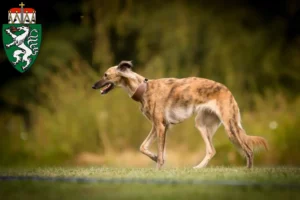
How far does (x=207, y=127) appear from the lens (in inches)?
441

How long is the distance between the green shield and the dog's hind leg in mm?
3210

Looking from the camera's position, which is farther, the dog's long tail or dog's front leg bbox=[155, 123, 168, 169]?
dog's front leg bbox=[155, 123, 168, 169]

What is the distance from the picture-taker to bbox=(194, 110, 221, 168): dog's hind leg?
36.4 feet

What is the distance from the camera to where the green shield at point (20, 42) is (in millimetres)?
12125

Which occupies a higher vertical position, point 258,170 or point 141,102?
point 141,102

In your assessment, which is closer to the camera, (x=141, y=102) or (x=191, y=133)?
(x=141, y=102)

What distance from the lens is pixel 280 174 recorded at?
995 centimetres

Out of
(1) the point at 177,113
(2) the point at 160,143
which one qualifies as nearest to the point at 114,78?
(1) the point at 177,113

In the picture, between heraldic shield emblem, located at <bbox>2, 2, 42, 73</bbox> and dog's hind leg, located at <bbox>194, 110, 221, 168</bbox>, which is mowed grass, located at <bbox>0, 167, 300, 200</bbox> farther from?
heraldic shield emblem, located at <bbox>2, 2, 42, 73</bbox>

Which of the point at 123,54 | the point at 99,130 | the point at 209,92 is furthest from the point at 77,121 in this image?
the point at 209,92

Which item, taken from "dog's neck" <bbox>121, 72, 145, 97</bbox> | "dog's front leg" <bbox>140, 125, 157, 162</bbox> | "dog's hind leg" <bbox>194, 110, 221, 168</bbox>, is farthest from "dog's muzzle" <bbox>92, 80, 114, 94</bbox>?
"dog's hind leg" <bbox>194, 110, 221, 168</bbox>

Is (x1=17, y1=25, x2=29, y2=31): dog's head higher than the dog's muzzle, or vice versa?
(x1=17, y1=25, x2=29, y2=31): dog's head

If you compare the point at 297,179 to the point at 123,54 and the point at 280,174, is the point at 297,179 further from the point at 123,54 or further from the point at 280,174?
the point at 123,54

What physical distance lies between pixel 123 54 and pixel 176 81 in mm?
3559
